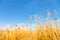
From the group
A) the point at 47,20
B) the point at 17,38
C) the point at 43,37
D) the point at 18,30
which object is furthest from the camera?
the point at 18,30

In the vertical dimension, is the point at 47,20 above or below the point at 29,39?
above

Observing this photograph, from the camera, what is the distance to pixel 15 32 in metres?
4.52

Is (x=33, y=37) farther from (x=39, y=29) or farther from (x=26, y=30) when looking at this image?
(x=26, y=30)

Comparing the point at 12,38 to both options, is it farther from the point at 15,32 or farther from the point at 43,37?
the point at 43,37

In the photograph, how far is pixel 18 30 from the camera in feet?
14.9

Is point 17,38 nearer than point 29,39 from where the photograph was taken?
No

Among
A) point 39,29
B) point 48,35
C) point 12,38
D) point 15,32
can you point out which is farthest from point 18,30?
point 48,35

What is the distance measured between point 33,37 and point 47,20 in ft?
1.85

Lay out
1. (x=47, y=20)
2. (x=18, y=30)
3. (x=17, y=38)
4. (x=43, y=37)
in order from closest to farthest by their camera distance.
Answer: (x=43, y=37) → (x=47, y=20) → (x=17, y=38) → (x=18, y=30)

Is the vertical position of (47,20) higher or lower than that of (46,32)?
higher

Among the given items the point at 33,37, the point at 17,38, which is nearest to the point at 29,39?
the point at 33,37

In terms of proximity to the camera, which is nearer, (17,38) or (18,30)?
(17,38)

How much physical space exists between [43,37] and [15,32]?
1125mm

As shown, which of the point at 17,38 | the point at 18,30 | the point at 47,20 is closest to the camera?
the point at 47,20
